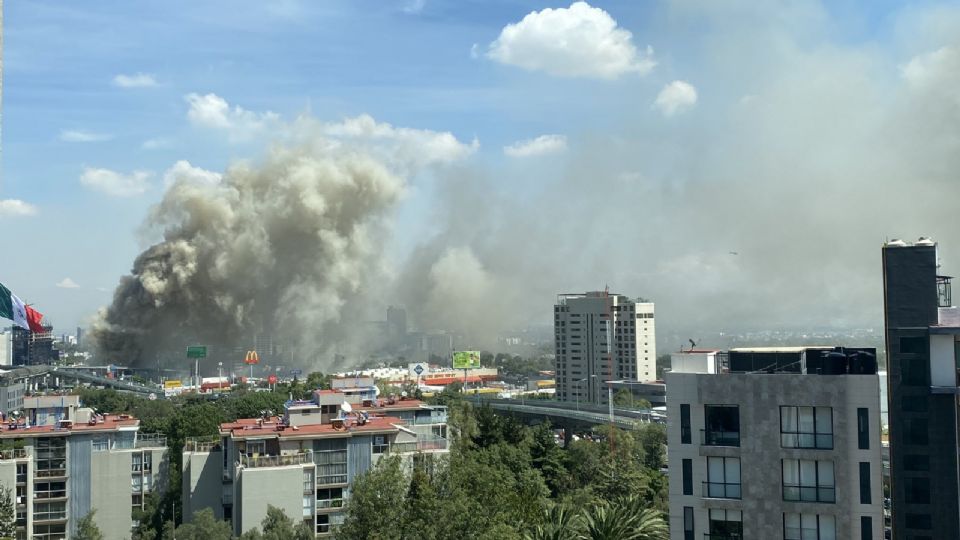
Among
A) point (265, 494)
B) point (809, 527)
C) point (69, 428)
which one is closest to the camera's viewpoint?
point (809, 527)

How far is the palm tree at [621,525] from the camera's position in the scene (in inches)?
479

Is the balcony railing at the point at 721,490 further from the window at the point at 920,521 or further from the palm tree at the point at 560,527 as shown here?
the window at the point at 920,521

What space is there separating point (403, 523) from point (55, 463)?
12458 millimetres

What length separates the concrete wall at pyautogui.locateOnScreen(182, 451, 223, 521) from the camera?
19875 millimetres

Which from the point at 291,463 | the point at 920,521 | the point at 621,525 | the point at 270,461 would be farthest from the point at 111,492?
the point at 920,521

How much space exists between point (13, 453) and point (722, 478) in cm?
1625

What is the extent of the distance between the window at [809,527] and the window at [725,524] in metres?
0.54

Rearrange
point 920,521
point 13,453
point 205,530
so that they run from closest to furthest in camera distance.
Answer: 1. point 920,521
2. point 205,530
3. point 13,453

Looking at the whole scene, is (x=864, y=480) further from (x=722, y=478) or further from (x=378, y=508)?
(x=378, y=508)

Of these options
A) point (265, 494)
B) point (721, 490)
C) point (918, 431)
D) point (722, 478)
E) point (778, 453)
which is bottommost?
point (265, 494)

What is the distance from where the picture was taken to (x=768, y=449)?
10859mm

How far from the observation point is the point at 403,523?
12141 mm

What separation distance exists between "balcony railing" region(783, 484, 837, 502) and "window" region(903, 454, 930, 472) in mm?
1643

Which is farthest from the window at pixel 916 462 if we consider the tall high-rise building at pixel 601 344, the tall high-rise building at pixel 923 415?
the tall high-rise building at pixel 601 344
